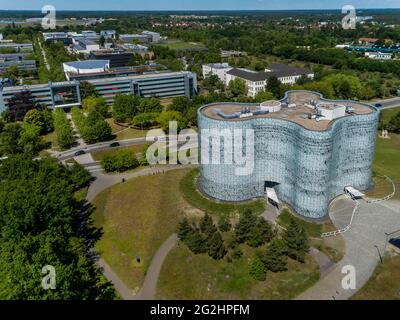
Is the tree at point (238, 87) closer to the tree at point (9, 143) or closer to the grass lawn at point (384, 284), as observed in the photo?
the tree at point (9, 143)

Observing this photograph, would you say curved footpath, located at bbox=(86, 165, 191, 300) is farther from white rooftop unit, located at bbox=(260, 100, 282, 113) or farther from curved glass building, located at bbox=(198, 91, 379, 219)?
white rooftop unit, located at bbox=(260, 100, 282, 113)

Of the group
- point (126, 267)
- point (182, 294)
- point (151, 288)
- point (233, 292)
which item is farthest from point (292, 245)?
point (126, 267)

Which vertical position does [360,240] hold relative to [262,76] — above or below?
below

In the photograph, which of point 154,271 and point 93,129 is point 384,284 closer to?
point 154,271

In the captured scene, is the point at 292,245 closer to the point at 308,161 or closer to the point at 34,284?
the point at 308,161

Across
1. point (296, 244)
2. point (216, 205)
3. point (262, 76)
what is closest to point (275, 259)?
point (296, 244)

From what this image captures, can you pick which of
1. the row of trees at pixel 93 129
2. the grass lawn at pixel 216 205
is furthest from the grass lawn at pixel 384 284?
the row of trees at pixel 93 129
